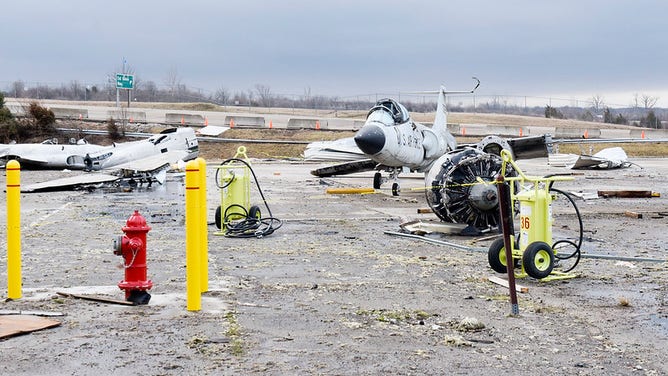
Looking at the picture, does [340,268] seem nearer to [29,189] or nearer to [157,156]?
[29,189]

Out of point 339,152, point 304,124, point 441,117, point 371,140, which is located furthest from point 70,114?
point 371,140

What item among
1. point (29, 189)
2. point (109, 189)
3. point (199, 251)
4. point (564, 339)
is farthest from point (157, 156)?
point (564, 339)

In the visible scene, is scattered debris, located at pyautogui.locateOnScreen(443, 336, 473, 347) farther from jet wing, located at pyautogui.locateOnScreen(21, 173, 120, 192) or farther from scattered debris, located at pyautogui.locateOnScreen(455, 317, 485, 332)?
jet wing, located at pyautogui.locateOnScreen(21, 173, 120, 192)

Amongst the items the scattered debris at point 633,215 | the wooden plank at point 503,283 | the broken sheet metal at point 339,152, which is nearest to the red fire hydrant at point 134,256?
the wooden plank at point 503,283

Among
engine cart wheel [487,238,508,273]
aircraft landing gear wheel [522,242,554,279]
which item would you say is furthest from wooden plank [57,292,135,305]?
aircraft landing gear wheel [522,242,554,279]

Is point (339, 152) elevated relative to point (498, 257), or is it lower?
elevated

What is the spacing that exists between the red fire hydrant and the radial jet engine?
604 cm

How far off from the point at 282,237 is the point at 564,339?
26.4 feet

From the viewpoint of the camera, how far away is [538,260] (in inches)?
399

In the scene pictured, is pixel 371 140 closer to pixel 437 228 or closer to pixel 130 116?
pixel 437 228

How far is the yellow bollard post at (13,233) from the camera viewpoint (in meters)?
8.87

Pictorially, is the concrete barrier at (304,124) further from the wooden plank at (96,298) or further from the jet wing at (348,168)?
the wooden plank at (96,298)

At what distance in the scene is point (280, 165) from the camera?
42.3 meters

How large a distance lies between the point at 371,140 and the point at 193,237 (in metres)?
14.7
